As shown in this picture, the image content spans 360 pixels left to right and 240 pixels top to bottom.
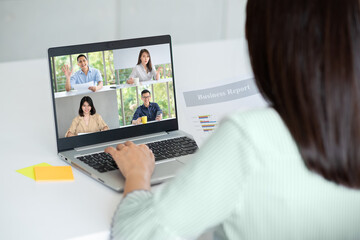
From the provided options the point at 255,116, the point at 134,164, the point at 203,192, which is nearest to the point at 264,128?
the point at 255,116

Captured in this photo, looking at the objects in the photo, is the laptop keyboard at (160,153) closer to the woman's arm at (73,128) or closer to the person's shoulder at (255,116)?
the woman's arm at (73,128)

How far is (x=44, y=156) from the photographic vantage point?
1.40 m

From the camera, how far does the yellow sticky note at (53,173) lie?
1.21 meters

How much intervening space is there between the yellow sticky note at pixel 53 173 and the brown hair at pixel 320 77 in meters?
0.70

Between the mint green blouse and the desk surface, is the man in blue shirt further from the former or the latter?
the mint green blouse

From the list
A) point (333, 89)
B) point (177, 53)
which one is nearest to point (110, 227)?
point (333, 89)

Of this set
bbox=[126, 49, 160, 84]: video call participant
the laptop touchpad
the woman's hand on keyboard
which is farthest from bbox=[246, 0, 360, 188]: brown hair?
bbox=[126, 49, 160, 84]: video call participant

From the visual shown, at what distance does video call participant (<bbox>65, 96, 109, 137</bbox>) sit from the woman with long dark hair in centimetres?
67

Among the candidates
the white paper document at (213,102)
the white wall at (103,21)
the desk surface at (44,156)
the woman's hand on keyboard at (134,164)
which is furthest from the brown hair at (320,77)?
the white wall at (103,21)

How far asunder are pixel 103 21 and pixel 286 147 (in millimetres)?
3281

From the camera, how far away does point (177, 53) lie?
6.13 ft

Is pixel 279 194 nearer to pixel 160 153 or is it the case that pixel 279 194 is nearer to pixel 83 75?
pixel 160 153

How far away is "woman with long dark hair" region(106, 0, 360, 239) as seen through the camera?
0.67m

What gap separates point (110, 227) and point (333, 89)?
1.74ft
